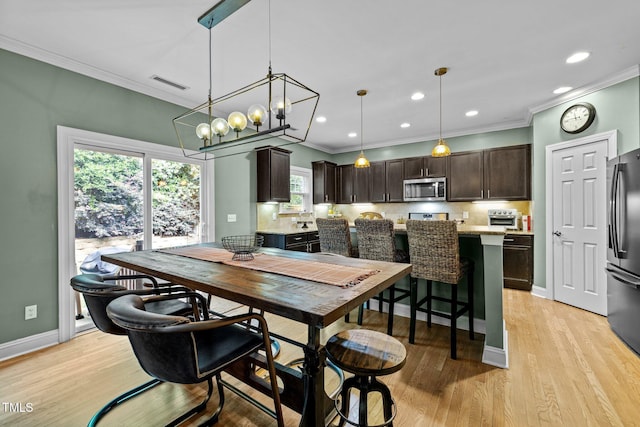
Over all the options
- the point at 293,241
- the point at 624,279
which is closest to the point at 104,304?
the point at 293,241

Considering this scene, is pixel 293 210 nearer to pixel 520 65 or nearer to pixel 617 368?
pixel 520 65

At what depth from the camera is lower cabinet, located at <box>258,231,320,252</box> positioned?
4355 millimetres

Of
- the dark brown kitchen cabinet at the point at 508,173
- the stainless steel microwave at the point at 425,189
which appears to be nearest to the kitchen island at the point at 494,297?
the dark brown kitchen cabinet at the point at 508,173

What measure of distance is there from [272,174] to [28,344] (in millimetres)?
3326

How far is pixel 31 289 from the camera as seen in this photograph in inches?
97.7

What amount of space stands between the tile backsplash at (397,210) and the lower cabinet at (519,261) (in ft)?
2.24

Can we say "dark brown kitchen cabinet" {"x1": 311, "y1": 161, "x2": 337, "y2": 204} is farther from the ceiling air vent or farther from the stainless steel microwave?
the ceiling air vent

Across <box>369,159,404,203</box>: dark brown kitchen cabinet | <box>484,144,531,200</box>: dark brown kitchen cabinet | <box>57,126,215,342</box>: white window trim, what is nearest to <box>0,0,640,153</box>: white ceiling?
<box>57,126,215,342</box>: white window trim

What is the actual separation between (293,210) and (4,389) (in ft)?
13.9

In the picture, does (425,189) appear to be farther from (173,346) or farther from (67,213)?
(67,213)

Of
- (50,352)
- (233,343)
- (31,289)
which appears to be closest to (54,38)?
(31,289)

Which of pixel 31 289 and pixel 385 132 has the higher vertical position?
pixel 385 132

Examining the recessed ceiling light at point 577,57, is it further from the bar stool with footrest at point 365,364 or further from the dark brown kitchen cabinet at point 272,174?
the dark brown kitchen cabinet at point 272,174

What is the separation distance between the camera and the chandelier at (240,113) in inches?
74.1
